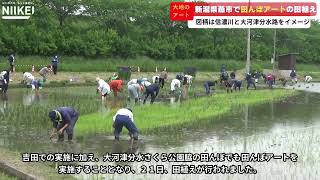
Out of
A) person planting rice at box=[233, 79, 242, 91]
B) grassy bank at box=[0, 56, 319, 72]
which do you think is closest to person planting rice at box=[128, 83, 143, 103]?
person planting rice at box=[233, 79, 242, 91]

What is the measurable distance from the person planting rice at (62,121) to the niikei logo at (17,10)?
29.2 metres

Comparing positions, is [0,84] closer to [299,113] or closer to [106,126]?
[106,126]

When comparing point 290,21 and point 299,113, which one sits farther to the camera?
point 290,21

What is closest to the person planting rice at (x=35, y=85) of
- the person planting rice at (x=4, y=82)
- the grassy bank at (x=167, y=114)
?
the person planting rice at (x=4, y=82)

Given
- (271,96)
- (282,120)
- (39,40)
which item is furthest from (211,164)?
(39,40)

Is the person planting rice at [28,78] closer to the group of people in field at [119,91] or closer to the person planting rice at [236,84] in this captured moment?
the group of people in field at [119,91]

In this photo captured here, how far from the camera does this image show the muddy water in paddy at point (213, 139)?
10484 millimetres

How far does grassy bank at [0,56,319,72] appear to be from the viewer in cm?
3741

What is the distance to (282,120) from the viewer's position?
60.8 ft

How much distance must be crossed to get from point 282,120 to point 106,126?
6805 mm

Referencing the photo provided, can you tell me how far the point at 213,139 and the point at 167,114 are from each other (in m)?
4.60

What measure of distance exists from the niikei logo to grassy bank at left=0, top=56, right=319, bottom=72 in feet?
13.3

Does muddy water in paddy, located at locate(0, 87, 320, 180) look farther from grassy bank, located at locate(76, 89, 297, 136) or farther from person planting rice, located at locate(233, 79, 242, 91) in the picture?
person planting rice, located at locate(233, 79, 242, 91)

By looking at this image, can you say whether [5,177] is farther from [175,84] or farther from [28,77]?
[28,77]
